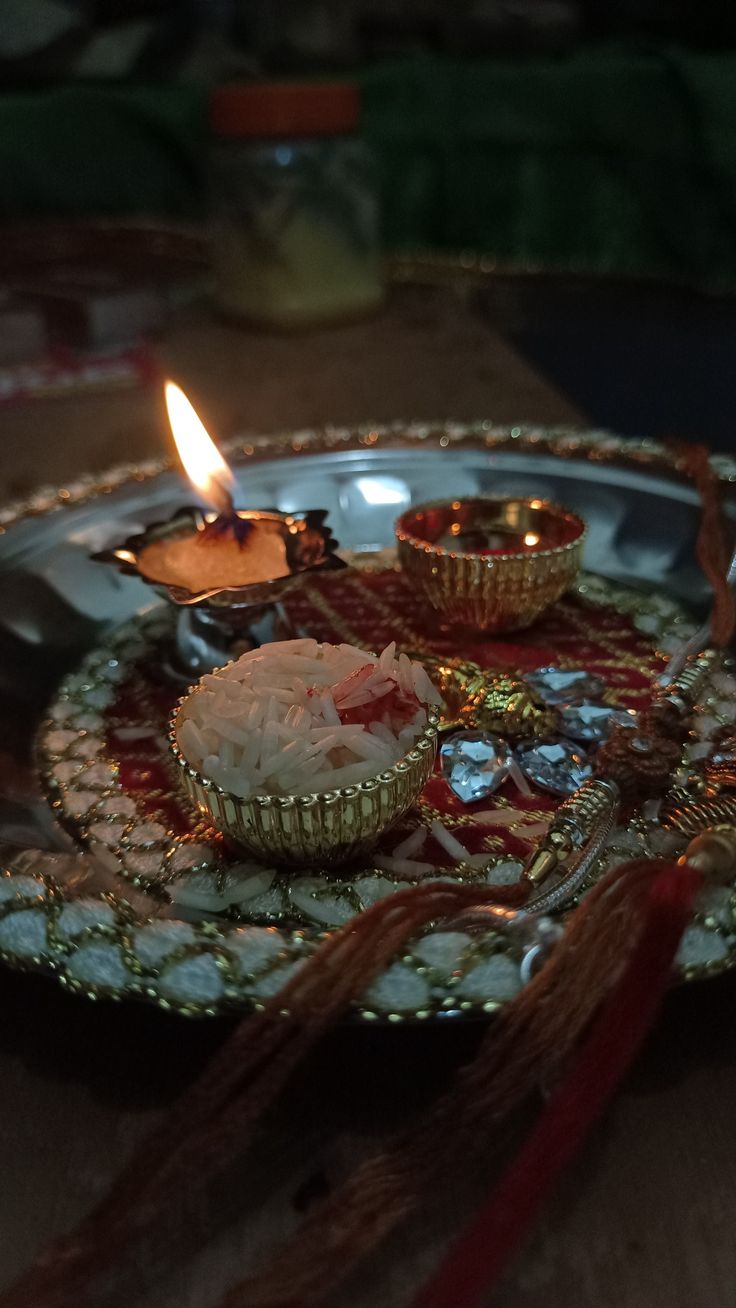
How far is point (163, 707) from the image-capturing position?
0.69 meters

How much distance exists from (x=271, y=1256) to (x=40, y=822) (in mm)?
278

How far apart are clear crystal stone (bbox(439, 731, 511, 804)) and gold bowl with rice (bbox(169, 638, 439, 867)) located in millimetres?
50

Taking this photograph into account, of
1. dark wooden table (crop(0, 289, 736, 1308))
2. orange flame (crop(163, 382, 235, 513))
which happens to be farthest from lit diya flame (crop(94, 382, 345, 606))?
dark wooden table (crop(0, 289, 736, 1308))

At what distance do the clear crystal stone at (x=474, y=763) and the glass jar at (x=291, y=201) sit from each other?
1171mm

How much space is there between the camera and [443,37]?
7.30 feet

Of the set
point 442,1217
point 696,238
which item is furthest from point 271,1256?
point 696,238

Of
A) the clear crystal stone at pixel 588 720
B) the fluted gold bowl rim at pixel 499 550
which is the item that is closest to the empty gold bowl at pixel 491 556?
the fluted gold bowl rim at pixel 499 550

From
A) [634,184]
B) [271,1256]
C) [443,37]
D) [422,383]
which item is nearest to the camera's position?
[271,1256]

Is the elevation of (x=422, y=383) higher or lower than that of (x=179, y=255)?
lower

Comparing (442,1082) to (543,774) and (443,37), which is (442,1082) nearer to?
(543,774)

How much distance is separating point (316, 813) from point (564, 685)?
0.78 ft

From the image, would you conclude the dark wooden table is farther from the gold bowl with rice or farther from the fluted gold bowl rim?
the fluted gold bowl rim

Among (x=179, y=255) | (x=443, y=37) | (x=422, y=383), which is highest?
(x=443, y=37)

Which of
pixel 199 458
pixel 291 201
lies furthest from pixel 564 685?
pixel 291 201
